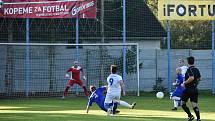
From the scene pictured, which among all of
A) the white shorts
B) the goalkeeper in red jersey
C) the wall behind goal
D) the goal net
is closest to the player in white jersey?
the white shorts

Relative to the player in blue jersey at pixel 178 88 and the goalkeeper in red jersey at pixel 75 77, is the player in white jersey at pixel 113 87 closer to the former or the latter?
the player in blue jersey at pixel 178 88

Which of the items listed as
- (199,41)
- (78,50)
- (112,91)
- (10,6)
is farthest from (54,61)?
(199,41)

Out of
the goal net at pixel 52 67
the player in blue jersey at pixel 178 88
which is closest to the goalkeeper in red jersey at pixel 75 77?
the goal net at pixel 52 67

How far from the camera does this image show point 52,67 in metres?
35.8

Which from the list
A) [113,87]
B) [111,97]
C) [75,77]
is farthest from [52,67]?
[113,87]

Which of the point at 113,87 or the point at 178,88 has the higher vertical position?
the point at 113,87

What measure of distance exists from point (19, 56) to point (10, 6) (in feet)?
10.3

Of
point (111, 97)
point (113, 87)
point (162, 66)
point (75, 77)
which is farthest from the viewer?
point (162, 66)

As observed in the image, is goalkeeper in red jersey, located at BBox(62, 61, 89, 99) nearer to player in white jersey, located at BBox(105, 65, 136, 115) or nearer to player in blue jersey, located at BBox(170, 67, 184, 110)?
player in blue jersey, located at BBox(170, 67, 184, 110)

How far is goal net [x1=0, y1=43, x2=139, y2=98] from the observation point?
113ft

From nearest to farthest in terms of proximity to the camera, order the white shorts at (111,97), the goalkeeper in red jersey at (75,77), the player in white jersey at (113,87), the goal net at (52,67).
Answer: the player in white jersey at (113,87) → the white shorts at (111,97) → the goalkeeper in red jersey at (75,77) → the goal net at (52,67)

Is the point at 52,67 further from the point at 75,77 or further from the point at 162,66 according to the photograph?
the point at 162,66

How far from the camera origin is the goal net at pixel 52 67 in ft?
113

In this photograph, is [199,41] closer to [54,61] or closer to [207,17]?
[207,17]
